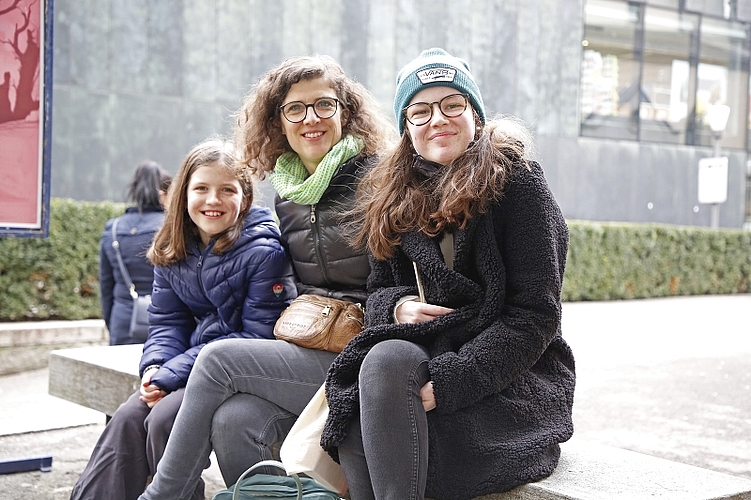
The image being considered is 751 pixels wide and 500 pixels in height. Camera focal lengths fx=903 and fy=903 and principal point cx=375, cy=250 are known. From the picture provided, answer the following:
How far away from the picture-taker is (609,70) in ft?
60.8

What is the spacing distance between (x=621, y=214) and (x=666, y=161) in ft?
5.91

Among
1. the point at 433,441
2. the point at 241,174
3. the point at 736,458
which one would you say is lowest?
the point at 736,458

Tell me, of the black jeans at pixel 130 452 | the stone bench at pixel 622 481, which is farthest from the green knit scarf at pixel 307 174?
the stone bench at pixel 622 481

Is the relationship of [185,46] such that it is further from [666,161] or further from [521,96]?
[666,161]

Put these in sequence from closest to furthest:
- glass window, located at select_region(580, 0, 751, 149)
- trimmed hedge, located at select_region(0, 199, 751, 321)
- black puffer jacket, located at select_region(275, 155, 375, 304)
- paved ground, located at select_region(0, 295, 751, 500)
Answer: black puffer jacket, located at select_region(275, 155, 375, 304), paved ground, located at select_region(0, 295, 751, 500), trimmed hedge, located at select_region(0, 199, 751, 321), glass window, located at select_region(580, 0, 751, 149)

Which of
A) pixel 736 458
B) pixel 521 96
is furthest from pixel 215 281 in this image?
pixel 521 96

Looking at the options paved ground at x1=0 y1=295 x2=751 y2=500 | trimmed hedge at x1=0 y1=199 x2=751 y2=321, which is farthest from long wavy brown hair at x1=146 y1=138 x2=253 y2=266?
trimmed hedge at x1=0 y1=199 x2=751 y2=321

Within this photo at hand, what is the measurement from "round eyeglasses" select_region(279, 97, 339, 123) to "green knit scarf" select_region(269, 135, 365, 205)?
0.12m

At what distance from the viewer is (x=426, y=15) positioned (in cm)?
1508

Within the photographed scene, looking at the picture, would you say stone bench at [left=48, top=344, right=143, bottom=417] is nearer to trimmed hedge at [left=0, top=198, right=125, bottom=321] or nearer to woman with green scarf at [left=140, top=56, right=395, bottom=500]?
woman with green scarf at [left=140, top=56, right=395, bottom=500]

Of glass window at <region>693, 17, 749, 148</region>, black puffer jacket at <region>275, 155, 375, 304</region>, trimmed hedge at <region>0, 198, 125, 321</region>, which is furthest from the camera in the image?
glass window at <region>693, 17, 749, 148</region>

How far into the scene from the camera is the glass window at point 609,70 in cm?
1798

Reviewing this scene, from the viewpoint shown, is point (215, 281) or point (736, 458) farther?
point (736, 458)

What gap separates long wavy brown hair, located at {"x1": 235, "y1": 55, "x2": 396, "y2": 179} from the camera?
355 centimetres
